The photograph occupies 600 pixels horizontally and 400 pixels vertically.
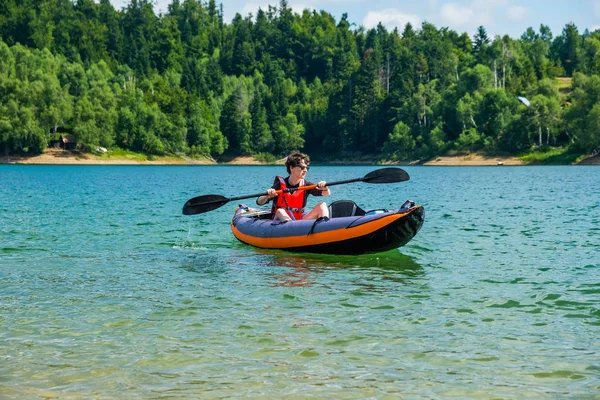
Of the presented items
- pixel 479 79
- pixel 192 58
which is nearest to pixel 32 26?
pixel 192 58

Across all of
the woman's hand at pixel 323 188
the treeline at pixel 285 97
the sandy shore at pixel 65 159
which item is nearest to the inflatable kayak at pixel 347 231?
the woman's hand at pixel 323 188

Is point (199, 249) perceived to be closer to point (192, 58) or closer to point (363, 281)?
point (363, 281)

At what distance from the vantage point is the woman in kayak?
1471cm

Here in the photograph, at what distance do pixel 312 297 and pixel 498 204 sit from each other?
20.9 metres

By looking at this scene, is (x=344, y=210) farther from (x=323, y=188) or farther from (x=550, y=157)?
(x=550, y=157)

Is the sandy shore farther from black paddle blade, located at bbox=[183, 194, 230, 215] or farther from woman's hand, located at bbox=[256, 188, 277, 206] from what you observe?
woman's hand, located at bbox=[256, 188, 277, 206]

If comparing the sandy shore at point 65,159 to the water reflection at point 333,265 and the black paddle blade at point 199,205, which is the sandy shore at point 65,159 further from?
the water reflection at point 333,265

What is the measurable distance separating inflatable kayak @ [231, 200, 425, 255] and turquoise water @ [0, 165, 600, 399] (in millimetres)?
283

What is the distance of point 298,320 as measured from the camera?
30.0 ft

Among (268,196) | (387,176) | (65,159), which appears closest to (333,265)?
(268,196)

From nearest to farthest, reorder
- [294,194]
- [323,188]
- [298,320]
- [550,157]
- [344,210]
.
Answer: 1. [298,320]
2. [323,188]
3. [344,210]
4. [294,194]
5. [550,157]

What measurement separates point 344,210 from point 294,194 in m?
1.14

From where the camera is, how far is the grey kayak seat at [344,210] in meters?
14.9

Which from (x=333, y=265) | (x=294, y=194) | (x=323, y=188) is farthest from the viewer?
(x=294, y=194)
